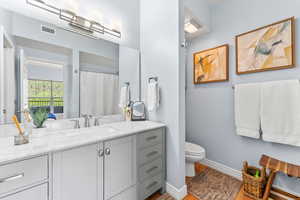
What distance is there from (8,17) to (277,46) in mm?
2728

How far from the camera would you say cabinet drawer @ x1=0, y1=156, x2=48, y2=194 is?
0.69 m

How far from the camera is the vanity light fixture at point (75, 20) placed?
126cm

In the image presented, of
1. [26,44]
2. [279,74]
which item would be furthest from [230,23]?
[26,44]

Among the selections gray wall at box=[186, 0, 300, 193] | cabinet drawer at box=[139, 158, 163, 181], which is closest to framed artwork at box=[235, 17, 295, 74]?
gray wall at box=[186, 0, 300, 193]

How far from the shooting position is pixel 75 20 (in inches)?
56.1

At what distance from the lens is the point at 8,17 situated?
110cm

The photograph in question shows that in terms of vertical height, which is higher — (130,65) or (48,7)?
(48,7)

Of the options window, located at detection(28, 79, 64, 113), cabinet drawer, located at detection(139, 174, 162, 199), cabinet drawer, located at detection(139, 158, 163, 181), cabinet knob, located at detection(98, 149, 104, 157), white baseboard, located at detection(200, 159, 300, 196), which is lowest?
white baseboard, located at detection(200, 159, 300, 196)

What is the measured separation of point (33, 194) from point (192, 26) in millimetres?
2594

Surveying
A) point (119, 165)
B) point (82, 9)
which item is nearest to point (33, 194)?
point (119, 165)

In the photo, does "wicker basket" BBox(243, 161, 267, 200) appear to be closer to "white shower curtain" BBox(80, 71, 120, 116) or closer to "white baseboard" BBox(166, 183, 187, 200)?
"white baseboard" BBox(166, 183, 187, 200)

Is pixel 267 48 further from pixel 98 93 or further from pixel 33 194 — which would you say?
pixel 33 194

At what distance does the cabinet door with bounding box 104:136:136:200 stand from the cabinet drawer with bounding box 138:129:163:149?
8 cm

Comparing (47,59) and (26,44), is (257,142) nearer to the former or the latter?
(47,59)
